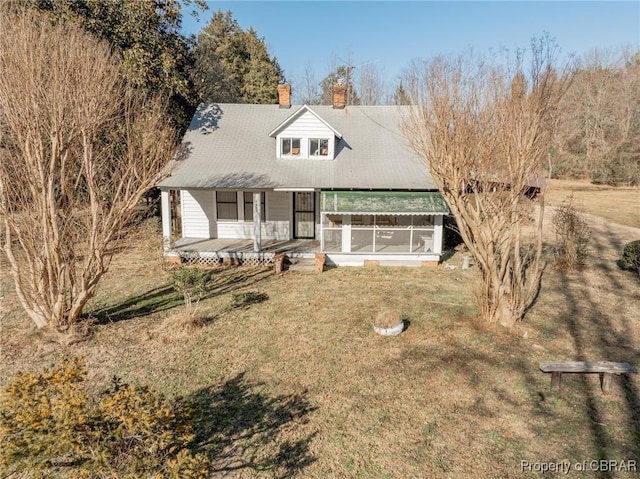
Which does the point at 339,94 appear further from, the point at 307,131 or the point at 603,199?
the point at 603,199

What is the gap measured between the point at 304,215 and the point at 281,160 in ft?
8.87

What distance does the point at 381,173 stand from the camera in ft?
57.9

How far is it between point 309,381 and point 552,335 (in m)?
6.28

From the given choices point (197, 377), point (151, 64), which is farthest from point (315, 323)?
point (151, 64)

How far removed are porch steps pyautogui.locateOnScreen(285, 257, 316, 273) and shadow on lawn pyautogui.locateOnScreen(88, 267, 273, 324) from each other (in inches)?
35.4

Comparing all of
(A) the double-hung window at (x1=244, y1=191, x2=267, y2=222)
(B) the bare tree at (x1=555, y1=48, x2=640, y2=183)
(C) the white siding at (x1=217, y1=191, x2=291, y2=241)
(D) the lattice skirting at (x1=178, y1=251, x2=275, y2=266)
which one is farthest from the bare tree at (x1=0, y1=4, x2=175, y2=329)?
(B) the bare tree at (x1=555, y1=48, x2=640, y2=183)

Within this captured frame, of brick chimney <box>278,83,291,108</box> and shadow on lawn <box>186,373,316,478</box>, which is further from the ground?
brick chimney <box>278,83,291,108</box>

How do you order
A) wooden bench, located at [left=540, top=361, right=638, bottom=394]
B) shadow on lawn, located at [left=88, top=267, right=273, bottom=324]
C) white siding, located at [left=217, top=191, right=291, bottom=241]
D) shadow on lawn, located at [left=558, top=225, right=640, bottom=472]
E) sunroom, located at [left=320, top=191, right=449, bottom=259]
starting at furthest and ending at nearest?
white siding, located at [left=217, top=191, right=291, bottom=241]
sunroom, located at [left=320, top=191, right=449, bottom=259]
shadow on lawn, located at [left=88, top=267, right=273, bottom=324]
wooden bench, located at [left=540, top=361, right=638, bottom=394]
shadow on lawn, located at [left=558, top=225, right=640, bottom=472]

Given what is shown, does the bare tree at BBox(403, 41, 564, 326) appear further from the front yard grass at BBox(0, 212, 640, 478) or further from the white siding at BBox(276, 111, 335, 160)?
the white siding at BBox(276, 111, 335, 160)

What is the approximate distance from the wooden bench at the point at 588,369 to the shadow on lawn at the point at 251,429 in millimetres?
4495

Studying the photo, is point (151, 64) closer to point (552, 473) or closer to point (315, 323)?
point (315, 323)

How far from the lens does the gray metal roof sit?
1683 cm

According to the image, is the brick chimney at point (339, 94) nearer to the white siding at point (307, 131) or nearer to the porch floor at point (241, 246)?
the white siding at point (307, 131)

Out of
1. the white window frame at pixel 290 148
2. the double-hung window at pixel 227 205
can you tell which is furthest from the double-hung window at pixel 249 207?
the white window frame at pixel 290 148
